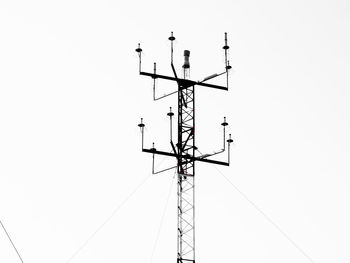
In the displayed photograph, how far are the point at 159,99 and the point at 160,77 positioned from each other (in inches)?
36.0

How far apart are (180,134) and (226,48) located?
3910mm

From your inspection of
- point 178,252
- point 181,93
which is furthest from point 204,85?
point 178,252

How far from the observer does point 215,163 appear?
77.4m

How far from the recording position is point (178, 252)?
7700cm

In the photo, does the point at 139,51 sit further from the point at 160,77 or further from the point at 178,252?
the point at 178,252

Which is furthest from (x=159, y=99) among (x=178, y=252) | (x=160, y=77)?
(x=178, y=252)

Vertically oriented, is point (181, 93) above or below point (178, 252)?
above

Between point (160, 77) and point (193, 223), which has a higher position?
point (160, 77)

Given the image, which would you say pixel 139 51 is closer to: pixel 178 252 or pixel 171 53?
pixel 171 53

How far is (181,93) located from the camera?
258 ft

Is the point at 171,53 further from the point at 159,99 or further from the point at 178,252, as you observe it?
the point at 178,252

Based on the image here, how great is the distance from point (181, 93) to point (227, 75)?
191cm

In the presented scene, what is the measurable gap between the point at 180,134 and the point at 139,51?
11.5 ft

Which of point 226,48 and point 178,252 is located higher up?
point 226,48
